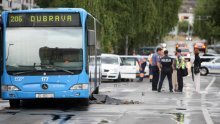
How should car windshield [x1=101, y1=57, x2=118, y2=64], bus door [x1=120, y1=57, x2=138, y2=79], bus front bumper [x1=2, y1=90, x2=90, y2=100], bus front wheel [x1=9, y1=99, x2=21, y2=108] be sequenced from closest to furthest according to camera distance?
bus front bumper [x1=2, y1=90, x2=90, y2=100] → bus front wheel [x1=9, y1=99, x2=21, y2=108] → bus door [x1=120, y1=57, x2=138, y2=79] → car windshield [x1=101, y1=57, x2=118, y2=64]

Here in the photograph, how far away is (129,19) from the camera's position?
47.4 metres

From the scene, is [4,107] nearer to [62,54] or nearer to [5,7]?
[62,54]

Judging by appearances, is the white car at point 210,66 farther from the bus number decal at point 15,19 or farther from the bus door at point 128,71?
the bus number decal at point 15,19

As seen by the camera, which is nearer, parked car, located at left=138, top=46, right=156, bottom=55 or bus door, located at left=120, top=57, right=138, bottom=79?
bus door, located at left=120, top=57, right=138, bottom=79

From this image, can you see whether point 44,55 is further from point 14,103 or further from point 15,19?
point 14,103

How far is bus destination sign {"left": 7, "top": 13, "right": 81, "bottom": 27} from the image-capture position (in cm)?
1809

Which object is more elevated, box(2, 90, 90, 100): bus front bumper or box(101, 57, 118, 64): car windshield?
box(101, 57, 118, 64): car windshield

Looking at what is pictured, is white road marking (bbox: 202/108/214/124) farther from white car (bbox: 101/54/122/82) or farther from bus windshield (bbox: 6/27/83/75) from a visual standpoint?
white car (bbox: 101/54/122/82)

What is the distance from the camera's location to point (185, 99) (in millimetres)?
22453

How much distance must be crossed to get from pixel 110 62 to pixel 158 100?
17080 millimetres

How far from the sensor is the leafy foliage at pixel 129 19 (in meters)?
44.4

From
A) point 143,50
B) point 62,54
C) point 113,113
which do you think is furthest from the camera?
point 143,50

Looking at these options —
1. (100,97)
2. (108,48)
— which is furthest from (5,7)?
(100,97)

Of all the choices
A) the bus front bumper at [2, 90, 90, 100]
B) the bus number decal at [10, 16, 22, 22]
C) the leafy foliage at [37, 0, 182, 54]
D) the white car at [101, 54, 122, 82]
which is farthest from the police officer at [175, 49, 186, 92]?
the leafy foliage at [37, 0, 182, 54]
